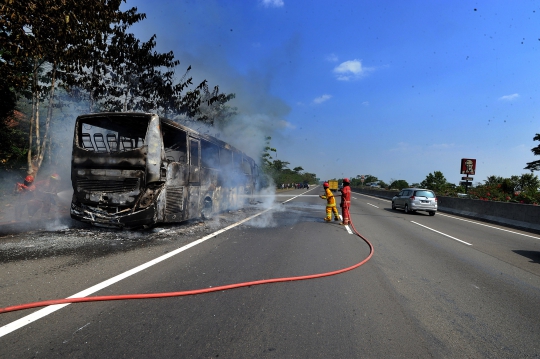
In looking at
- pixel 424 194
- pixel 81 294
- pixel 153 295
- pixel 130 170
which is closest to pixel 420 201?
pixel 424 194

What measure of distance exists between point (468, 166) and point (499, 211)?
12.9 metres

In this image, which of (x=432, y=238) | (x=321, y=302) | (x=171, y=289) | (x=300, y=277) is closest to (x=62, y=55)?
(x=171, y=289)

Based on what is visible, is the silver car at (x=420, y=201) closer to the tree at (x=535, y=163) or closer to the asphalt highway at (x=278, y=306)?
the asphalt highway at (x=278, y=306)

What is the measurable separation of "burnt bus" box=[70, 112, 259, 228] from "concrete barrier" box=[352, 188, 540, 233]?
13.3 m

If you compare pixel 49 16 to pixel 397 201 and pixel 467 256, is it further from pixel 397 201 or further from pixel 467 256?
pixel 397 201

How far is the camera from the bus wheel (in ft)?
34.6

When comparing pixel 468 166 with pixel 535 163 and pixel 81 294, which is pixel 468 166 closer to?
pixel 535 163

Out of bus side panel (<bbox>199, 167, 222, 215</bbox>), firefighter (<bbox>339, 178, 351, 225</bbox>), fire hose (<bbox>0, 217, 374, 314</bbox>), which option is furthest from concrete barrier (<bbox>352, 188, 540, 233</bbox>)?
fire hose (<bbox>0, 217, 374, 314</bbox>)

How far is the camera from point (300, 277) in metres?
4.75

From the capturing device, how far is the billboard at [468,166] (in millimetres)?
26531

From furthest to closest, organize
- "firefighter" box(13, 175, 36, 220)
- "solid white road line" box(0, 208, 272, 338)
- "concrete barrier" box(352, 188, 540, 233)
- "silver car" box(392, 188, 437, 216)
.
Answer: "silver car" box(392, 188, 437, 216) → "concrete barrier" box(352, 188, 540, 233) → "firefighter" box(13, 175, 36, 220) → "solid white road line" box(0, 208, 272, 338)

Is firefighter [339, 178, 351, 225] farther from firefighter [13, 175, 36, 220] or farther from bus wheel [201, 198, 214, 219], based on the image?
firefighter [13, 175, 36, 220]

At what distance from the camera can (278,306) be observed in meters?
3.69

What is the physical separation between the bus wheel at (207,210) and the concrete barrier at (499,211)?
485 inches
